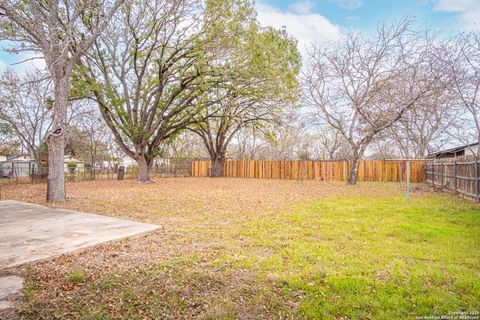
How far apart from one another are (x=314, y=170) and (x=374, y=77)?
24.7 feet

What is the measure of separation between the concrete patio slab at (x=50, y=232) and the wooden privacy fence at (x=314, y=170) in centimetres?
1476

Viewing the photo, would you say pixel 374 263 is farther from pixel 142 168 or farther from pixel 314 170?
pixel 314 170

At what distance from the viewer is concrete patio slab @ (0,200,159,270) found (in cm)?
294

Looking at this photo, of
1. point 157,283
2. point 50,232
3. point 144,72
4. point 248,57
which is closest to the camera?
point 157,283

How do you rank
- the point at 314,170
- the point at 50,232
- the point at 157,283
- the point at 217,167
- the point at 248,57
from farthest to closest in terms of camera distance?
the point at 217,167 → the point at 314,170 → the point at 248,57 → the point at 50,232 → the point at 157,283

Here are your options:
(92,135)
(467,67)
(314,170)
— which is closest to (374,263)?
(467,67)

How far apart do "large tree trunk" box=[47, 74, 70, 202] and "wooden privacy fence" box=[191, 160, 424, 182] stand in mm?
14106

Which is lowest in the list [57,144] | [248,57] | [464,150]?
[57,144]

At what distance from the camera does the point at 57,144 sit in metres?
6.78

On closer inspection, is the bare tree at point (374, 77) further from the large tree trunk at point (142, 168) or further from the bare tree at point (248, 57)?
the large tree trunk at point (142, 168)

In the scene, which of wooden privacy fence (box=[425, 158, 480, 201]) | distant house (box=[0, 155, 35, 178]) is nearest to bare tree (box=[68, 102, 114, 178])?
distant house (box=[0, 155, 35, 178])

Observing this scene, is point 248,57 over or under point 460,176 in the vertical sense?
over

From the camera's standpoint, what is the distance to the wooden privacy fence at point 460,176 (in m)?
7.08

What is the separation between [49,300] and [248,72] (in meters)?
10.4
